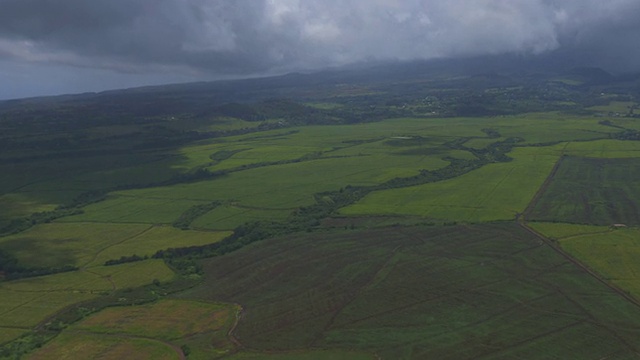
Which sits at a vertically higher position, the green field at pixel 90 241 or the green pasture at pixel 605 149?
the green field at pixel 90 241

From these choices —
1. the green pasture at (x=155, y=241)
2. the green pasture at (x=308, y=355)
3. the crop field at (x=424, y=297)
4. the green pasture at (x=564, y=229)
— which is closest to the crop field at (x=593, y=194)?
the green pasture at (x=564, y=229)

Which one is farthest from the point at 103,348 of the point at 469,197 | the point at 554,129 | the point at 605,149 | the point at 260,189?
the point at 554,129

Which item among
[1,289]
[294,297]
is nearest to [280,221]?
[294,297]

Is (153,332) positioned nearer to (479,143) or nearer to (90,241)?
(90,241)

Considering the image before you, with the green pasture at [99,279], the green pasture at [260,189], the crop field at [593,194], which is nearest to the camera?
the green pasture at [99,279]

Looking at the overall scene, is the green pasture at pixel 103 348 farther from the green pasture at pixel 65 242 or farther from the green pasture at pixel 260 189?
the green pasture at pixel 260 189

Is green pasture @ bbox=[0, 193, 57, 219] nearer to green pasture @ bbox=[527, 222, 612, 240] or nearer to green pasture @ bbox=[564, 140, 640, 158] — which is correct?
green pasture @ bbox=[527, 222, 612, 240]

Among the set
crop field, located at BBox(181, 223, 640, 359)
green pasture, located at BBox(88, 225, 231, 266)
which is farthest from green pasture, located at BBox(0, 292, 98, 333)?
crop field, located at BBox(181, 223, 640, 359)
